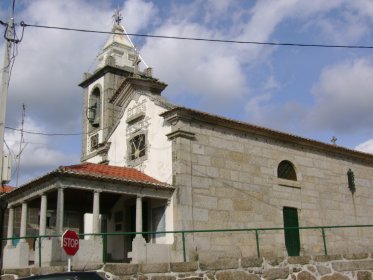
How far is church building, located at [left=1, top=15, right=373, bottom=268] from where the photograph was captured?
15.0m

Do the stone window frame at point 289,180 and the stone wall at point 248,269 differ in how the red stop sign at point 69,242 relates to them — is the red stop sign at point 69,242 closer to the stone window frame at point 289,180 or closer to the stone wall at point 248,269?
the stone wall at point 248,269

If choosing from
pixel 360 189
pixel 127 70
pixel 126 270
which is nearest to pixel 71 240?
pixel 126 270

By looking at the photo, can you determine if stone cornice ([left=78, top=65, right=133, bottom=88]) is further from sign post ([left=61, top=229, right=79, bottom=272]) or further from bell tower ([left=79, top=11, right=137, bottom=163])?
sign post ([left=61, top=229, right=79, bottom=272])

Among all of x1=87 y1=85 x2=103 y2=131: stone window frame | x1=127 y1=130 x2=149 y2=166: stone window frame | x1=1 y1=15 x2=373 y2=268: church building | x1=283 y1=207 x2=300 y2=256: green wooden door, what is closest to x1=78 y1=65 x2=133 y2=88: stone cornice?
x1=87 y1=85 x2=103 y2=131: stone window frame

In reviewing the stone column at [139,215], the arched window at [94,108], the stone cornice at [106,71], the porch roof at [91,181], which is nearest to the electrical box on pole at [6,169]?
the porch roof at [91,181]

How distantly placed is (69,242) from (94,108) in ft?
60.6

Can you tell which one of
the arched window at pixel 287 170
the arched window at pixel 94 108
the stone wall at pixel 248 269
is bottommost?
the stone wall at pixel 248 269

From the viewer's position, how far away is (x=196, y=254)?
15.7 metres

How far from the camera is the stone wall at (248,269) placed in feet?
36.8

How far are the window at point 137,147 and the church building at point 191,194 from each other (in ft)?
0.14

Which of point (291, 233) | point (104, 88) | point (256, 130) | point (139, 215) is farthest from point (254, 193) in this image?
point (104, 88)

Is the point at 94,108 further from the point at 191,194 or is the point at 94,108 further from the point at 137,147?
the point at 191,194

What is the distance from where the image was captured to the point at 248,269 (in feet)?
41.0

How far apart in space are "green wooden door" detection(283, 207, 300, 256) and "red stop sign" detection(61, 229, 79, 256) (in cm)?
1030
